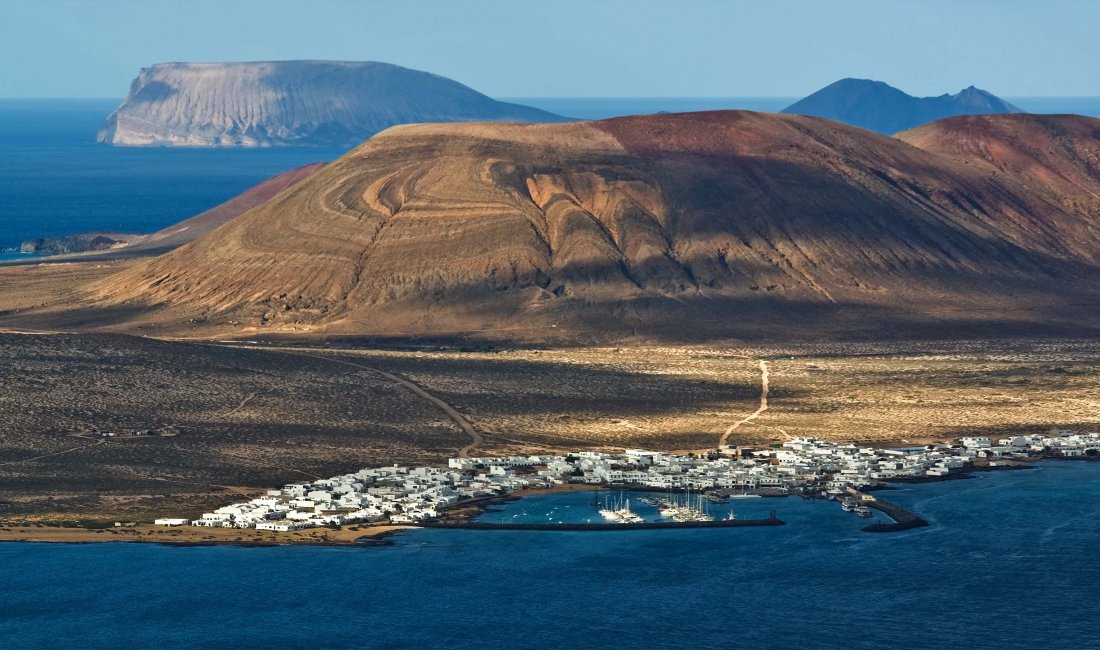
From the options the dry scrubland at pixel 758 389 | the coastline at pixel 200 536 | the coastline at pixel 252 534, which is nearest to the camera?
the coastline at pixel 200 536

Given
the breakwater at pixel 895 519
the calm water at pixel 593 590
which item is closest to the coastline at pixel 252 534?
the breakwater at pixel 895 519

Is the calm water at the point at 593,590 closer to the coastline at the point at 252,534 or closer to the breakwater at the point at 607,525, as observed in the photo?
the breakwater at the point at 607,525

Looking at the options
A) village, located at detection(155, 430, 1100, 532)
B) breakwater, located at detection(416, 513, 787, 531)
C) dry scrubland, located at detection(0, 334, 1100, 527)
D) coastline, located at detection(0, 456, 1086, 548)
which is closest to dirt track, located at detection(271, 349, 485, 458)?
dry scrubland, located at detection(0, 334, 1100, 527)

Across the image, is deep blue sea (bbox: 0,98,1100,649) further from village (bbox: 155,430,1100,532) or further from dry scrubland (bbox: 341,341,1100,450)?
dry scrubland (bbox: 341,341,1100,450)

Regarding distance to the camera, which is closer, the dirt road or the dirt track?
the dirt track

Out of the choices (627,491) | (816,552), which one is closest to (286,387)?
(627,491)
